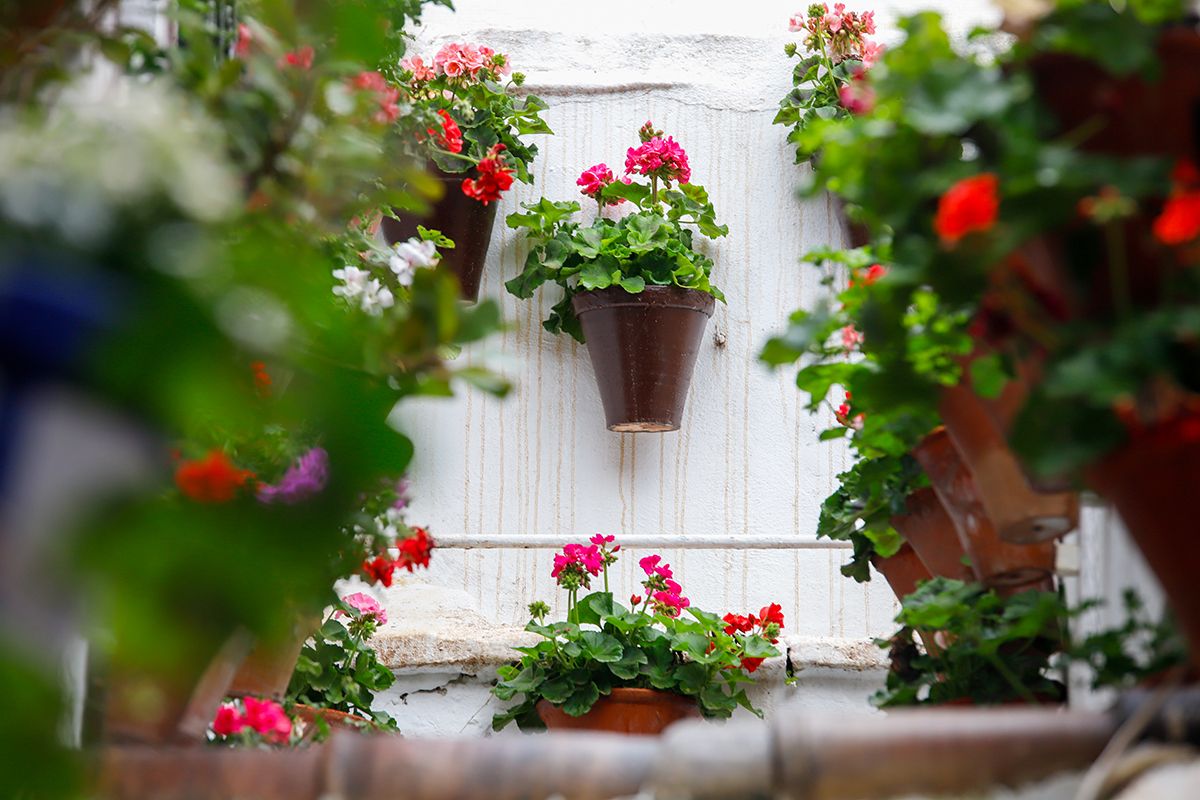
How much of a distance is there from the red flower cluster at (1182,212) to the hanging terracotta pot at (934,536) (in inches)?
45.6

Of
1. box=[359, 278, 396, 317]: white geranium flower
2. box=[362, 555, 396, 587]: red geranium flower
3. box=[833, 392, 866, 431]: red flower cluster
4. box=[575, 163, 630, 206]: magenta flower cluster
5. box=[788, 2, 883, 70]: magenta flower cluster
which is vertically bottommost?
box=[362, 555, 396, 587]: red geranium flower

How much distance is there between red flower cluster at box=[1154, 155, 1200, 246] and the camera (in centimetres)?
119

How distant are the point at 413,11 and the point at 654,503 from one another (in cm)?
173

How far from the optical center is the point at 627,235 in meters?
3.92

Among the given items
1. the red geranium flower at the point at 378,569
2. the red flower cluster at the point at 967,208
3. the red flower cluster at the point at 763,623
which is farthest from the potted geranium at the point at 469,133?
the red flower cluster at the point at 967,208

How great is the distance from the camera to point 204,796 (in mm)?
1437

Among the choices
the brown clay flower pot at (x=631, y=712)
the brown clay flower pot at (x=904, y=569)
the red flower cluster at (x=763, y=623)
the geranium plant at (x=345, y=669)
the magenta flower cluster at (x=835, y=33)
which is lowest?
the brown clay flower pot at (x=631, y=712)

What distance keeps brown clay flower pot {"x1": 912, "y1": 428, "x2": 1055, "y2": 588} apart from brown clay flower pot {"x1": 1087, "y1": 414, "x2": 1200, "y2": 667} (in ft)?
2.53

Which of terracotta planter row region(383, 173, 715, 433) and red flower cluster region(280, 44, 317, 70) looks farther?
terracotta planter row region(383, 173, 715, 433)

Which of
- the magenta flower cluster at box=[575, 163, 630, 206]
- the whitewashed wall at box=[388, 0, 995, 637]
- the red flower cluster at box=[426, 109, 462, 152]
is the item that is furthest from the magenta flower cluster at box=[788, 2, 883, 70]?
the red flower cluster at box=[426, 109, 462, 152]

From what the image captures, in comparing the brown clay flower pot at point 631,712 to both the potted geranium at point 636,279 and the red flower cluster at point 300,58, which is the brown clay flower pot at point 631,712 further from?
the red flower cluster at point 300,58

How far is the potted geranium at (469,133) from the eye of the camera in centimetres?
393

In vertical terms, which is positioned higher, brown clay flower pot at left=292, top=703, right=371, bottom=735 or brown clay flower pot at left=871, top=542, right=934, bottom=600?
brown clay flower pot at left=871, top=542, right=934, bottom=600

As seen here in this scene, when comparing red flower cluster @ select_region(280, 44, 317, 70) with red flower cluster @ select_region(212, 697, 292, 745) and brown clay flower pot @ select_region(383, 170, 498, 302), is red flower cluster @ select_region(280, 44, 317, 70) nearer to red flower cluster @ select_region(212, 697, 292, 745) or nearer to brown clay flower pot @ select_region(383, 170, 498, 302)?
red flower cluster @ select_region(212, 697, 292, 745)
